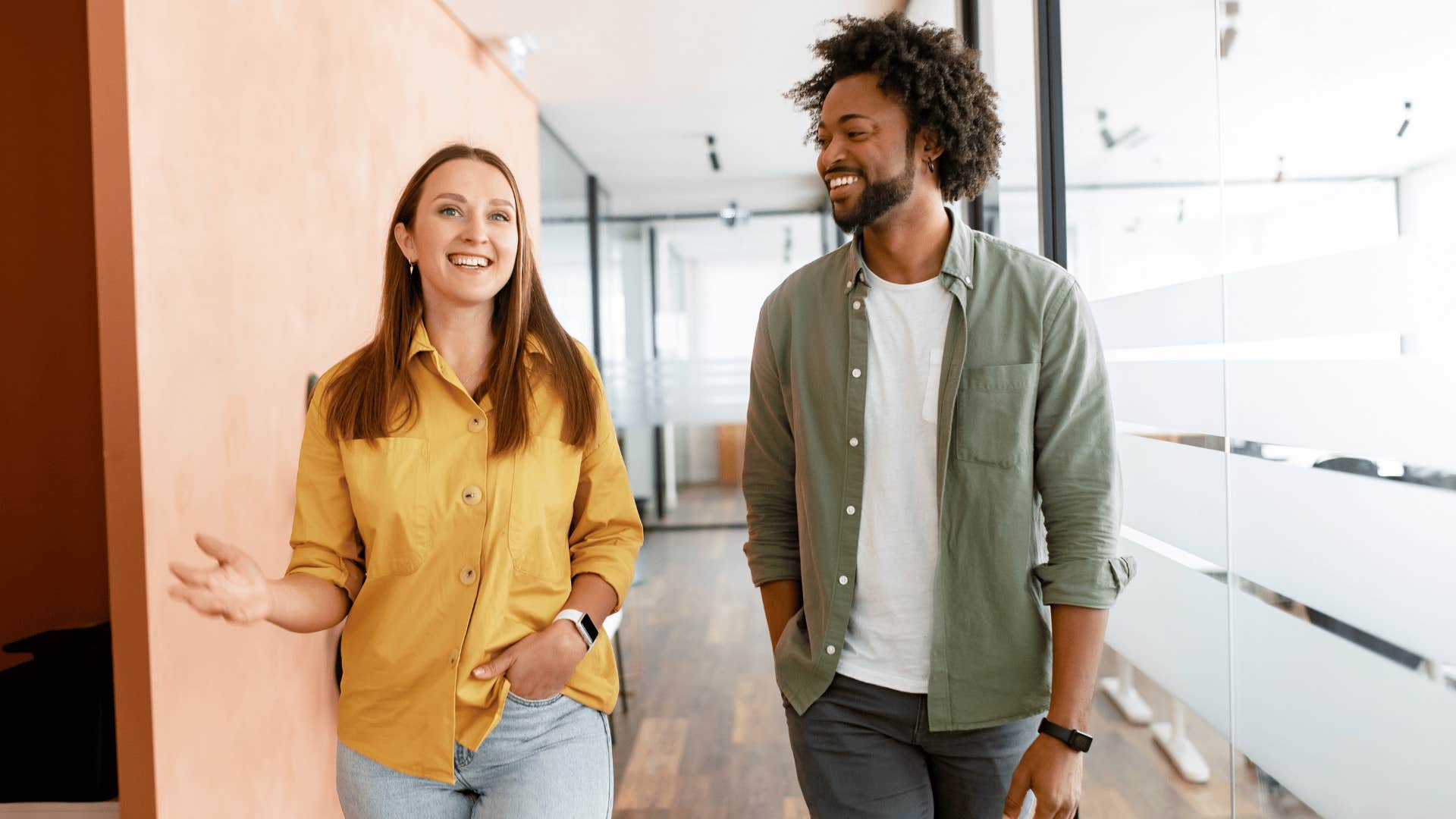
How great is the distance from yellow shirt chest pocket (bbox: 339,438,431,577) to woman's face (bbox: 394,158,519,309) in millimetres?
238

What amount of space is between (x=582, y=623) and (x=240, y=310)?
5.09 ft

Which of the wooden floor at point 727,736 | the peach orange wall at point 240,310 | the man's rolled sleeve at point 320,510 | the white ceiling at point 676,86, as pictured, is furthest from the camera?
the white ceiling at point 676,86

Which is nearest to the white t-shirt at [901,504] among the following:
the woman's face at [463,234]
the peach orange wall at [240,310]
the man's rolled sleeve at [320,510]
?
the woman's face at [463,234]

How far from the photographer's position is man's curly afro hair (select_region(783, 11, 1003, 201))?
140cm

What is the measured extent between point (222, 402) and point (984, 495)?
183cm

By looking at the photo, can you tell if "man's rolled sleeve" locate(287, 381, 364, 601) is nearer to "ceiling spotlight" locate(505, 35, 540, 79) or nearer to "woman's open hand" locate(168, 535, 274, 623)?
"woman's open hand" locate(168, 535, 274, 623)

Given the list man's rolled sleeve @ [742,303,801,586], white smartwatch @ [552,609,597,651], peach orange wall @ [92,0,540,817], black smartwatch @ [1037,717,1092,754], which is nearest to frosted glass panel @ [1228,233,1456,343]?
black smartwatch @ [1037,717,1092,754]

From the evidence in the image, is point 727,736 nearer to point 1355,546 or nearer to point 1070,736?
point 1070,736

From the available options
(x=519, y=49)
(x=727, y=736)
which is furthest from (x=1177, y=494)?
(x=519, y=49)

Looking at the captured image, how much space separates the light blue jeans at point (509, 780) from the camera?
1.24 metres

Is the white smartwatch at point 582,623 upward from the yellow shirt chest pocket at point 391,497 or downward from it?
downward

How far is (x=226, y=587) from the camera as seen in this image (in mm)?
1185

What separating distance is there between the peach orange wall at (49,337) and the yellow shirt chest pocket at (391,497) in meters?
1.41

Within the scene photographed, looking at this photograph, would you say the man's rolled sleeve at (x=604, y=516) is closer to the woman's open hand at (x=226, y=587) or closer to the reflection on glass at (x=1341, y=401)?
the woman's open hand at (x=226, y=587)
